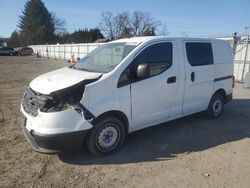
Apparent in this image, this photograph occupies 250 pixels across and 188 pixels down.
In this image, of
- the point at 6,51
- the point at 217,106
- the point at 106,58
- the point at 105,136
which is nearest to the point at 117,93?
the point at 105,136

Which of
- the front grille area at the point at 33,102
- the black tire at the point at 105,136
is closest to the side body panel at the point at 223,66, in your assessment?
the black tire at the point at 105,136

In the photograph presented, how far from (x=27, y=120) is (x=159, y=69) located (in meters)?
2.48

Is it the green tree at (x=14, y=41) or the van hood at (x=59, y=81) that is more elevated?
the green tree at (x=14, y=41)

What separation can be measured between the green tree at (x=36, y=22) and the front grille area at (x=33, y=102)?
71.0 m

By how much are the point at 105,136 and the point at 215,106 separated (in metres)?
3.42

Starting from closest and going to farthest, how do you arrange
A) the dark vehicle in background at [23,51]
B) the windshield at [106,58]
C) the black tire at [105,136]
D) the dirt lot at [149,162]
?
the dirt lot at [149,162] < the black tire at [105,136] < the windshield at [106,58] < the dark vehicle in background at [23,51]

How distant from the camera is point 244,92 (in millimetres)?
10773

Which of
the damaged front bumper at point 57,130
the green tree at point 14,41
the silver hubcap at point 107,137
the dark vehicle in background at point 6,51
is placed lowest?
the silver hubcap at point 107,137

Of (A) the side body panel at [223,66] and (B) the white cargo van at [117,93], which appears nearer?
(B) the white cargo van at [117,93]

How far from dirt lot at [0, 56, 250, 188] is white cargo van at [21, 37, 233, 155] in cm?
35

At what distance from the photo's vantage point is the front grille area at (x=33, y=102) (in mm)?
4172

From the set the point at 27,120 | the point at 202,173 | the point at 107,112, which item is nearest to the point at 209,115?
the point at 202,173

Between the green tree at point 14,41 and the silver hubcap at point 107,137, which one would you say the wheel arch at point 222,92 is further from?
the green tree at point 14,41

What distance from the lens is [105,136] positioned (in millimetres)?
4609
